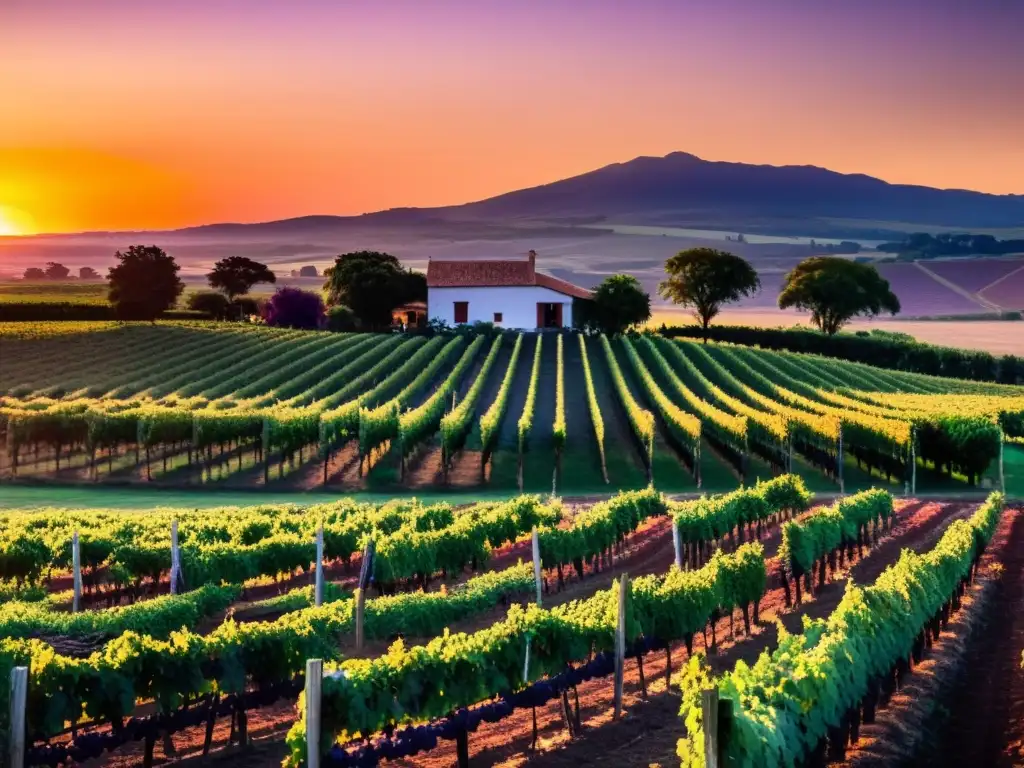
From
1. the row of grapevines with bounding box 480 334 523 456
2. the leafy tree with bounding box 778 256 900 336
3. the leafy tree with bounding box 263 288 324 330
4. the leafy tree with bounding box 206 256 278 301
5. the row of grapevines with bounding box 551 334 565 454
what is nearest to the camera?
the row of grapevines with bounding box 480 334 523 456

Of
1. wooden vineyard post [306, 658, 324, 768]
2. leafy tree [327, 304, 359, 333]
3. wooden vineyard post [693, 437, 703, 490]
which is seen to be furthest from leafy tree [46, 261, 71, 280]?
wooden vineyard post [306, 658, 324, 768]

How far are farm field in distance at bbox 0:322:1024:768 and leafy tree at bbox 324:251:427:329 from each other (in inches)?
1431

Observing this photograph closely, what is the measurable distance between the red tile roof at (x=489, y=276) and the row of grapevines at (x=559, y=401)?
781cm

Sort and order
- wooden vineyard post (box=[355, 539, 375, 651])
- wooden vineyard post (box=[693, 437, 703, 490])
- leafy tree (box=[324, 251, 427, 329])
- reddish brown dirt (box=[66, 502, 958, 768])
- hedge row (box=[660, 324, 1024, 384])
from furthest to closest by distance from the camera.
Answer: leafy tree (box=[324, 251, 427, 329]), hedge row (box=[660, 324, 1024, 384]), wooden vineyard post (box=[693, 437, 703, 490]), wooden vineyard post (box=[355, 539, 375, 651]), reddish brown dirt (box=[66, 502, 958, 768])

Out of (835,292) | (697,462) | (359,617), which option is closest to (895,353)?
(835,292)

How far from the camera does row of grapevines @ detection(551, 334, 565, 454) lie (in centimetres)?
4134

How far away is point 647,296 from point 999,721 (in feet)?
255

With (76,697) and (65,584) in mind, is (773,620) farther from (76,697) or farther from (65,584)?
(65,584)

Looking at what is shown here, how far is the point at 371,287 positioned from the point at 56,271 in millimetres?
108609

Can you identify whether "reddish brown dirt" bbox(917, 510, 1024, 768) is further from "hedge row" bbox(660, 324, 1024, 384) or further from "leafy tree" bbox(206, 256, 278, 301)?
"leafy tree" bbox(206, 256, 278, 301)

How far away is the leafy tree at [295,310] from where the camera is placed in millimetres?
94250

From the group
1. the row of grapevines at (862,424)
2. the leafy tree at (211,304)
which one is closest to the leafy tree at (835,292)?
the row of grapevines at (862,424)

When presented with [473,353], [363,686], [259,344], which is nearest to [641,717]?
[363,686]

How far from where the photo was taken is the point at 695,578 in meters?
17.0
